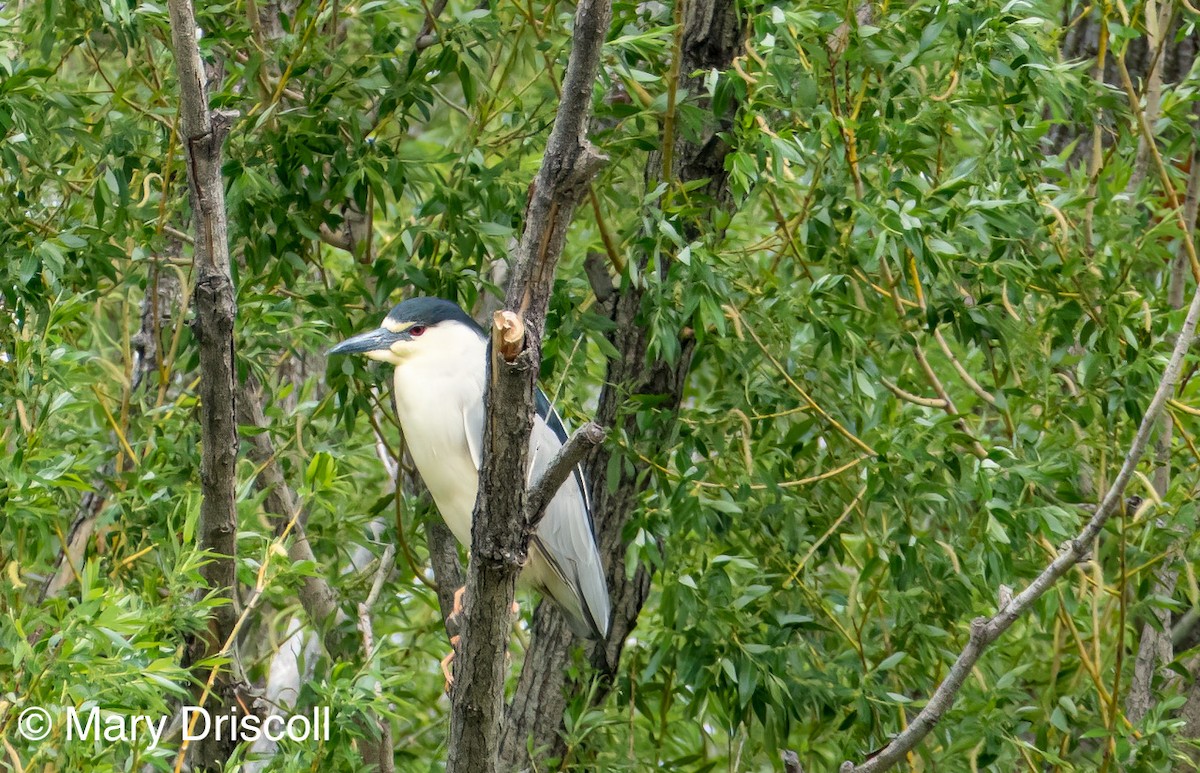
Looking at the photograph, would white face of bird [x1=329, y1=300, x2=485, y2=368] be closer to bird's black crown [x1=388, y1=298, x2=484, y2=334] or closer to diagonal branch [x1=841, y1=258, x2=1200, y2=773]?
bird's black crown [x1=388, y1=298, x2=484, y2=334]

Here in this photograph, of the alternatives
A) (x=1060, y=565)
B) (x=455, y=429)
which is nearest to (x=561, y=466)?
(x=1060, y=565)

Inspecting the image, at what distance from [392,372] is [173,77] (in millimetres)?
792

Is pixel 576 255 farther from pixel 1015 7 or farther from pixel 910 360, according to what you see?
pixel 1015 7

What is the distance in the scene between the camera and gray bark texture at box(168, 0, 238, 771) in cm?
187

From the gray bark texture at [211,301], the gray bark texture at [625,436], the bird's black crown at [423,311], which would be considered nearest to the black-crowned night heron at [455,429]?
the bird's black crown at [423,311]

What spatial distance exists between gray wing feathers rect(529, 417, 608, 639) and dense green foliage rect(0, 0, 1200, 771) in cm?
16

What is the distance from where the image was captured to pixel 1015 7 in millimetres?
2312

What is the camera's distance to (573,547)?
292 centimetres

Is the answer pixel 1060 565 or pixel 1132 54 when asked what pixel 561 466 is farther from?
pixel 1132 54

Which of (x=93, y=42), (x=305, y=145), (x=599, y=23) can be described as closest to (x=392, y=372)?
(x=305, y=145)

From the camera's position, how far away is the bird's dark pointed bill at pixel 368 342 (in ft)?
9.12

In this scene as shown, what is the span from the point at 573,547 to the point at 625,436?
1.09 feet

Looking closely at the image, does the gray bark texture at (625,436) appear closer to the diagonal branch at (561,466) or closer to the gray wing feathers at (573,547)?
the gray wing feathers at (573,547)

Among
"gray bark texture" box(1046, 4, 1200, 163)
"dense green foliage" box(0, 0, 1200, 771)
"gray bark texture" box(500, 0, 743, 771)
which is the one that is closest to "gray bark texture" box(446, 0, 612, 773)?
"dense green foliage" box(0, 0, 1200, 771)
